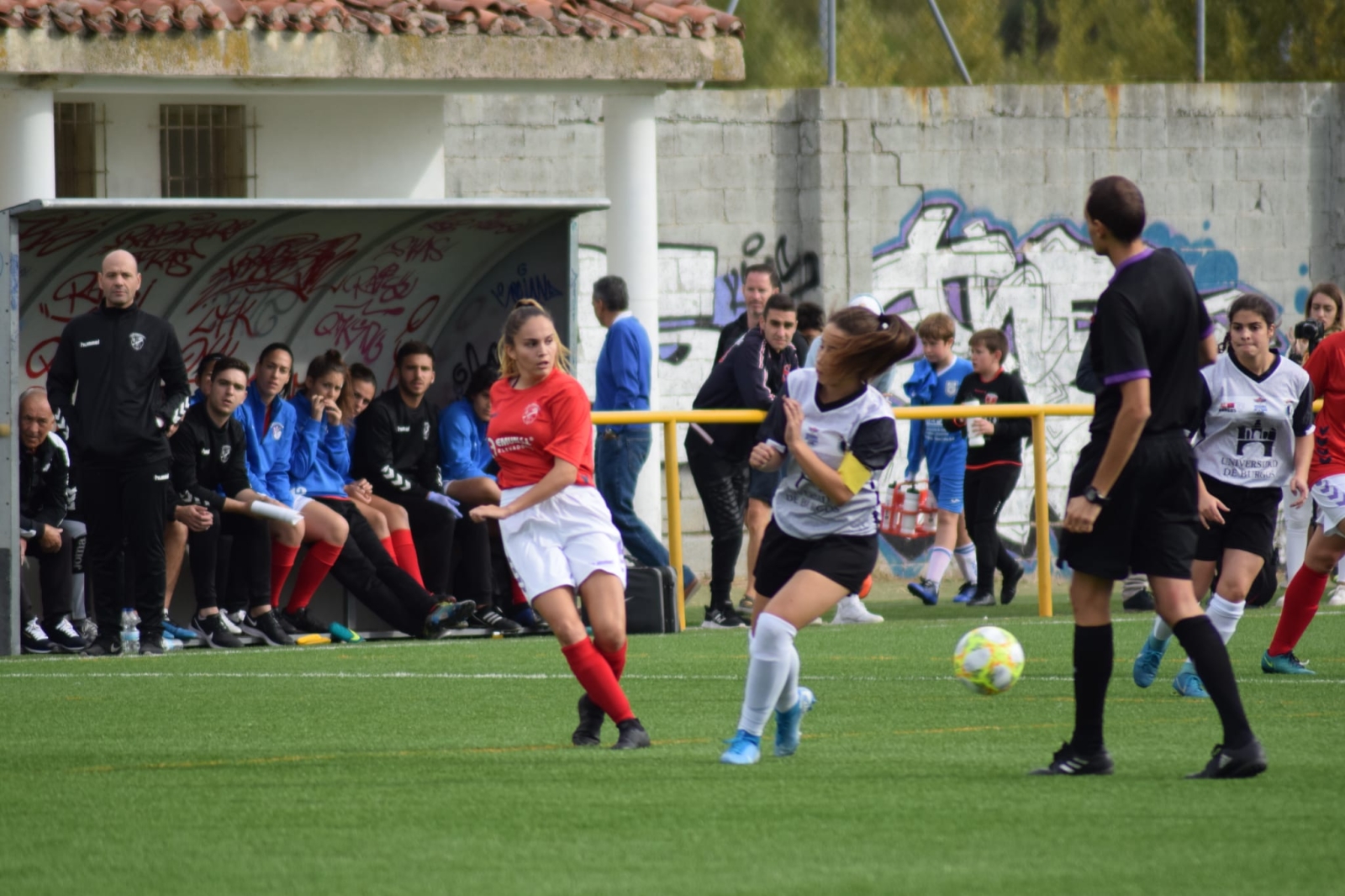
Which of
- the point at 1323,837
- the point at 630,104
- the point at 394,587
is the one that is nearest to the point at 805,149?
the point at 630,104

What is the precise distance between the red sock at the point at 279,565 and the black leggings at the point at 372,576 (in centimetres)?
30

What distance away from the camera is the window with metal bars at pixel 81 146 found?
15.6 metres

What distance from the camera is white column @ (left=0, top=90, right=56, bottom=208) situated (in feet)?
47.1

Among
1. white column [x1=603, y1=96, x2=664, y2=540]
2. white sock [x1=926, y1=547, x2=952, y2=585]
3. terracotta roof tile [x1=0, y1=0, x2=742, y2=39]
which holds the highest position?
terracotta roof tile [x1=0, y1=0, x2=742, y2=39]

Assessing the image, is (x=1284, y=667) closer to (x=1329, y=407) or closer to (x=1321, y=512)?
(x=1321, y=512)

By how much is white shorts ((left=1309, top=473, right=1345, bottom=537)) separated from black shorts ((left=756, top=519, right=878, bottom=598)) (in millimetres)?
3622

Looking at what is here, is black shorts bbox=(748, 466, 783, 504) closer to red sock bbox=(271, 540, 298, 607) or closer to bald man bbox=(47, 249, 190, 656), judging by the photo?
red sock bbox=(271, 540, 298, 607)

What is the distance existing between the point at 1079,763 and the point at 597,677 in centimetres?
178

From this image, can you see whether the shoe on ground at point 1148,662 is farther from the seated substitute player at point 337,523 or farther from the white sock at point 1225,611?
the seated substitute player at point 337,523

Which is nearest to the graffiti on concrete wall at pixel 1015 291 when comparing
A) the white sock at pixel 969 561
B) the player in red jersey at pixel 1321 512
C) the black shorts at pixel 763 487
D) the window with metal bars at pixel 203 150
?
the white sock at pixel 969 561

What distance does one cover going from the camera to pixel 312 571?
44.1 feet

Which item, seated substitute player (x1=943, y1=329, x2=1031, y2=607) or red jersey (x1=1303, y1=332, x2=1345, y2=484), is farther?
seated substitute player (x1=943, y1=329, x2=1031, y2=607)

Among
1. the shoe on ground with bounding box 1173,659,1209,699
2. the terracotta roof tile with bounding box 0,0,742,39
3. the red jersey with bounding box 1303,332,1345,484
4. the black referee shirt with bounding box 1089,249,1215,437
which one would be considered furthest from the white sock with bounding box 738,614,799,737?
the terracotta roof tile with bounding box 0,0,742,39

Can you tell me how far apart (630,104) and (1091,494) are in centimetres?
1015
